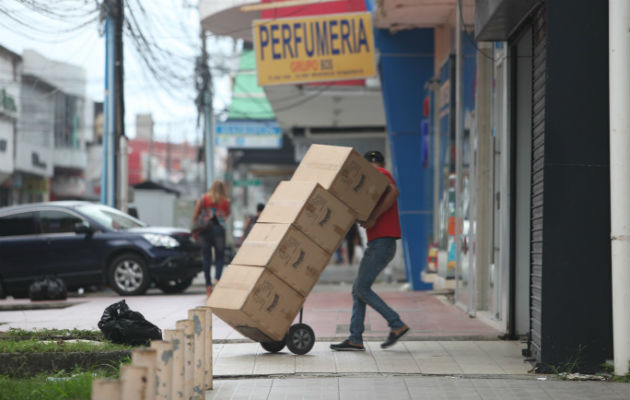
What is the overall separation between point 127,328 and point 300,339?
1564 mm

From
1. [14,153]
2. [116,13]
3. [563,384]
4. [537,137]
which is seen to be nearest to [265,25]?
[116,13]

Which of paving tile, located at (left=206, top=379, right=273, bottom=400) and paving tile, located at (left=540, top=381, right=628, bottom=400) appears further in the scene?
paving tile, located at (left=206, top=379, right=273, bottom=400)

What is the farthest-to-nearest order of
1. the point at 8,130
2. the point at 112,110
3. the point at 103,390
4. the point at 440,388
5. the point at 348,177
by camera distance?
1. the point at 8,130
2. the point at 112,110
3. the point at 348,177
4. the point at 440,388
5. the point at 103,390

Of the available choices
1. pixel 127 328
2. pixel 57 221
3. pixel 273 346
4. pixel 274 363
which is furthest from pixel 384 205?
pixel 57 221

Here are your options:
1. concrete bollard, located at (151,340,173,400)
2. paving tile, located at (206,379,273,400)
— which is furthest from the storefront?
concrete bollard, located at (151,340,173,400)

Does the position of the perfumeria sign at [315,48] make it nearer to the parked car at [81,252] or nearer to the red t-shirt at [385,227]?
the parked car at [81,252]

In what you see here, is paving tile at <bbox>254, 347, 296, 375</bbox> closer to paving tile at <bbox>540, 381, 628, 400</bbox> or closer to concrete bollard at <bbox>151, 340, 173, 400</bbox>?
paving tile at <bbox>540, 381, 628, 400</bbox>

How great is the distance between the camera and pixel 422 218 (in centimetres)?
1725

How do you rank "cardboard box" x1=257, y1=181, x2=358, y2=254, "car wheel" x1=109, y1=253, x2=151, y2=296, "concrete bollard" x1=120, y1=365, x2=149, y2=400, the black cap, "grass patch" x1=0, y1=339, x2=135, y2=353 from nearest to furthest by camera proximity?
"concrete bollard" x1=120, y1=365, x2=149, y2=400 < "grass patch" x1=0, y1=339, x2=135, y2=353 < "cardboard box" x1=257, y1=181, x2=358, y2=254 < the black cap < "car wheel" x1=109, y1=253, x2=151, y2=296

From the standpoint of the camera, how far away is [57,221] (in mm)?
16703

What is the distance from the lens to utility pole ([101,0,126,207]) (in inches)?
810

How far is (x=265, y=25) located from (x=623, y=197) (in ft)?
38.5

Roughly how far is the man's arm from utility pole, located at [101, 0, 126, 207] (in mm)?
13127

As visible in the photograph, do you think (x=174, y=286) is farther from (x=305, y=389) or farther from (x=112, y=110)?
(x=305, y=389)
